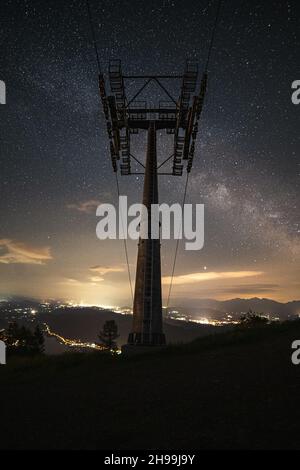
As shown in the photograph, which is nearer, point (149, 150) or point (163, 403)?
point (163, 403)

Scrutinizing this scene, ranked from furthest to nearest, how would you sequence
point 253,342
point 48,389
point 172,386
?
point 253,342
point 48,389
point 172,386

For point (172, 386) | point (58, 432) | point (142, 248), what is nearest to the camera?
point (58, 432)

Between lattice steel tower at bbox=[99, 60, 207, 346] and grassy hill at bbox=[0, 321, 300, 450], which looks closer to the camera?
grassy hill at bbox=[0, 321, 300, 450]

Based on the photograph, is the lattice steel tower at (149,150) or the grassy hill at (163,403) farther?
the lattice steel tower at (149,150)

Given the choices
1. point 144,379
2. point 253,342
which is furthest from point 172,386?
point 253,342

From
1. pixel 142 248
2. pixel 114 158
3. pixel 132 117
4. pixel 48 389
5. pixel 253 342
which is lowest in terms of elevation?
pixel 48 389

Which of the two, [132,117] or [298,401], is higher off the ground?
[132,117]
